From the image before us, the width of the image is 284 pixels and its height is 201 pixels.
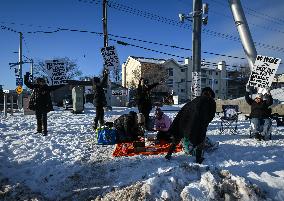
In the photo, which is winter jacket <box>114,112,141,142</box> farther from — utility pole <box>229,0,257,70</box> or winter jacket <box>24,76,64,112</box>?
utility pole <box>229,0,257,70</box>

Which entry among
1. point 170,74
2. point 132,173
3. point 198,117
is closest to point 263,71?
point 198,117

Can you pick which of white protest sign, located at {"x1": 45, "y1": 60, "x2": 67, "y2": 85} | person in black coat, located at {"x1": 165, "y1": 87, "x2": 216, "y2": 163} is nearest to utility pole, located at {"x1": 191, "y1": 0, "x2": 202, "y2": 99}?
person in black coat, located at {"x1": 165, "y1": 87, "x2": 216, "y2": 163}

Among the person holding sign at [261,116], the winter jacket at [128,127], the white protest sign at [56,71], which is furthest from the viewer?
the white protest sign at [56,71]

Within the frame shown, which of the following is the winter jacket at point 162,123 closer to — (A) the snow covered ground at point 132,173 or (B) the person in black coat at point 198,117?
(A) the snow covered ground at point 132,173

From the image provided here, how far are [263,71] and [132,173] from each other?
5567mm

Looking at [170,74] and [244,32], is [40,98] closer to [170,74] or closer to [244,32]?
[244,32]

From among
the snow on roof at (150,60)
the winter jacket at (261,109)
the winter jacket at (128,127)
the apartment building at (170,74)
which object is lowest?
the winter jacket at (128,127)

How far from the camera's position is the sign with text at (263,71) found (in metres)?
10.3

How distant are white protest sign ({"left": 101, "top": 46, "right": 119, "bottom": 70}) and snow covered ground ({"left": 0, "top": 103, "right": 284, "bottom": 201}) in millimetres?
3883

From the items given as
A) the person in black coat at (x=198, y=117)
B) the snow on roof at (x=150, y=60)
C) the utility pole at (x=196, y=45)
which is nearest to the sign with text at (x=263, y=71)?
the utility pole at (x=196, y=45)

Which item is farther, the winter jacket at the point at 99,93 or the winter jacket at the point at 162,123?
the winter jacket at the point at 99,93

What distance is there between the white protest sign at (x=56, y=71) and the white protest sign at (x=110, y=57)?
→ 1.99 meters

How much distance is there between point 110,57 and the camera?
13516 mm

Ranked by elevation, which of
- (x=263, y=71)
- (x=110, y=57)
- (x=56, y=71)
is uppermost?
(x=110, y=57)
